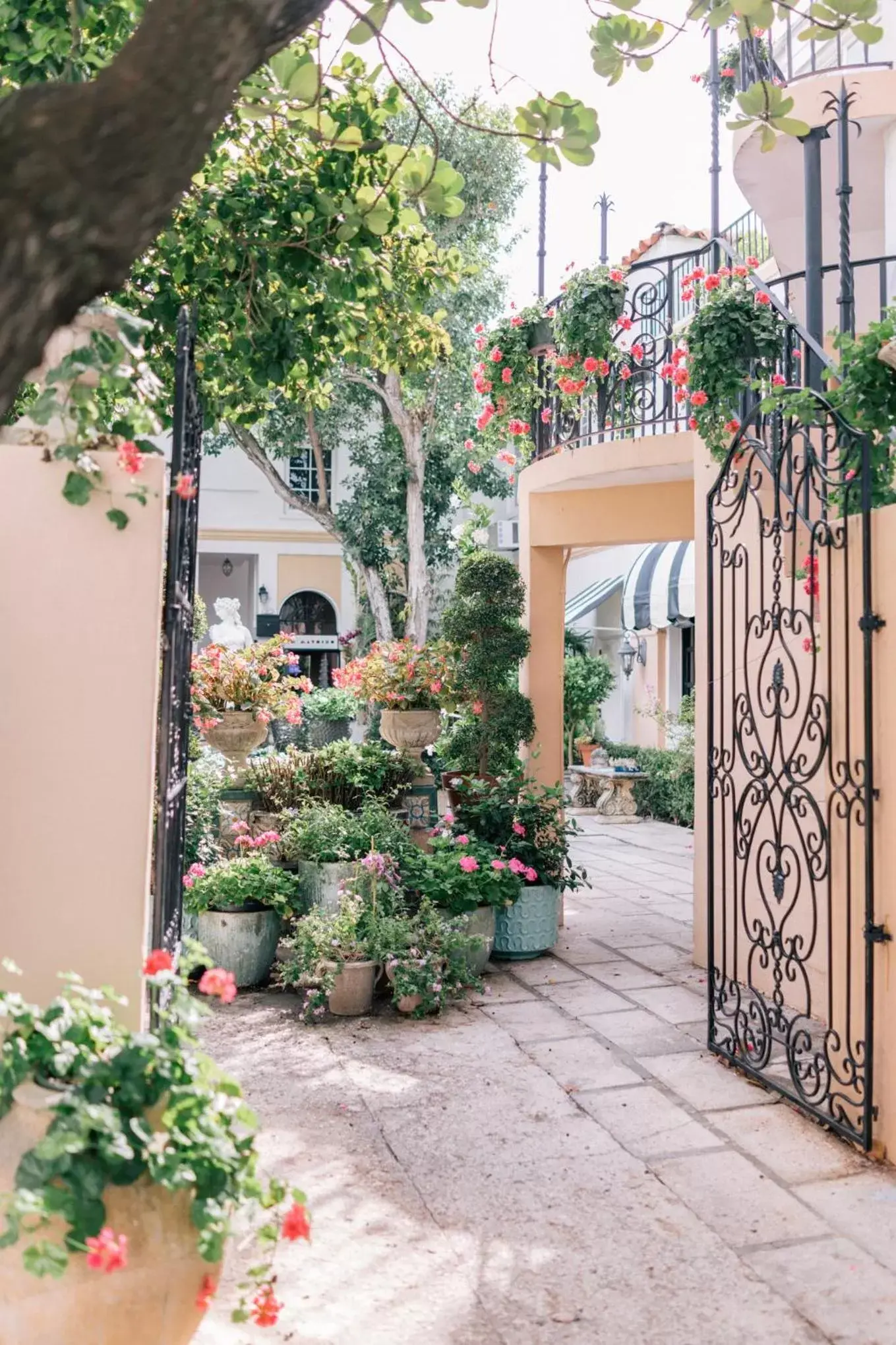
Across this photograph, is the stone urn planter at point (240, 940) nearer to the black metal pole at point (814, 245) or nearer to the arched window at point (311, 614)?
the black metal pole at point (814, 245)

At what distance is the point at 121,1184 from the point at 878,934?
290 cm

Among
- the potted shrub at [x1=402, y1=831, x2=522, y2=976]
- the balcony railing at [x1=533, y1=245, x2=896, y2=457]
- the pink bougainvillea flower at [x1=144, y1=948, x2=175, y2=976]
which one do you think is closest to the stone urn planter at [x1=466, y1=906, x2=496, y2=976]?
the potted shrub at [x1=402, y1=831, x2=522, y2=976]

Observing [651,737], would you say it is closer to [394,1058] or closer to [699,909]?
[699,909]

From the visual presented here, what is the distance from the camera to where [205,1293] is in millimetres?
2305

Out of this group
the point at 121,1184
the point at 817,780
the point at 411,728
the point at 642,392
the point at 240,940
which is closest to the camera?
the point at 121,1184

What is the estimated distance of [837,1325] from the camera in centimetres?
301

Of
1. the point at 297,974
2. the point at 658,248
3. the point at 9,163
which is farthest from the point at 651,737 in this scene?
the point at 9,163

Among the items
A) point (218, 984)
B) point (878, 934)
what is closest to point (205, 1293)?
point (218, 984)

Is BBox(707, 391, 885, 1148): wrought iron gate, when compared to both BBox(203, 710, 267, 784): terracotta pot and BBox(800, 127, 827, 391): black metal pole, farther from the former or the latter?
BBox(203, 710, 267, 784): terracotta pot

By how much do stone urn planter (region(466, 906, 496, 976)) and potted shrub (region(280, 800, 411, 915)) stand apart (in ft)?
2.04

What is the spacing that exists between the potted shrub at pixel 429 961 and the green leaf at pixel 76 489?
374 centimetres

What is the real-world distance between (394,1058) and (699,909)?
Result: 9.21ft

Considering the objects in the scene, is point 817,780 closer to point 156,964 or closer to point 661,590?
point 156,964

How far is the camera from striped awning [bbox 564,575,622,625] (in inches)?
796
